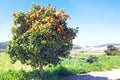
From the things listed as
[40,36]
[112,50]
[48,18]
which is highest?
[48,18]

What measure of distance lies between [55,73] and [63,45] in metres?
3.00

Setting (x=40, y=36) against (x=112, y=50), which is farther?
(x=112, y=50)

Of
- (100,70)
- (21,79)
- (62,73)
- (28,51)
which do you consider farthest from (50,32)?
(100,70)

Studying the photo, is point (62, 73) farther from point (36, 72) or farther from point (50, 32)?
point (50, 32)

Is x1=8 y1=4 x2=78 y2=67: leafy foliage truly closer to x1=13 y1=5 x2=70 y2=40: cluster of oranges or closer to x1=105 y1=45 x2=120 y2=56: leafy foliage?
x1=13 y1=5 x2=70 y2=40: cluster of oranges

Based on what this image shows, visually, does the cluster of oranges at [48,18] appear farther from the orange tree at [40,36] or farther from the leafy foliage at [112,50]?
the leafy foliage at [112,50]

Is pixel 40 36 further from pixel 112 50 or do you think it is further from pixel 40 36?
pixel 112 50

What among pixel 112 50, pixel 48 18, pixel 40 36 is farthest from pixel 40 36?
pixel 112 50

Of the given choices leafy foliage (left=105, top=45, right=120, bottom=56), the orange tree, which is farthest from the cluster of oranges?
leafy foliage (left=105, top=45, right=120, bottom=56)

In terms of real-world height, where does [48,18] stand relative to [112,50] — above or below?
above

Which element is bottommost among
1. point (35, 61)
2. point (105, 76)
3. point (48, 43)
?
point (105, 76)

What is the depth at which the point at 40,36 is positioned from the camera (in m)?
19.6

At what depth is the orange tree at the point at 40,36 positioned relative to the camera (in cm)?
1952

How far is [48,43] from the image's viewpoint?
1952 cm
